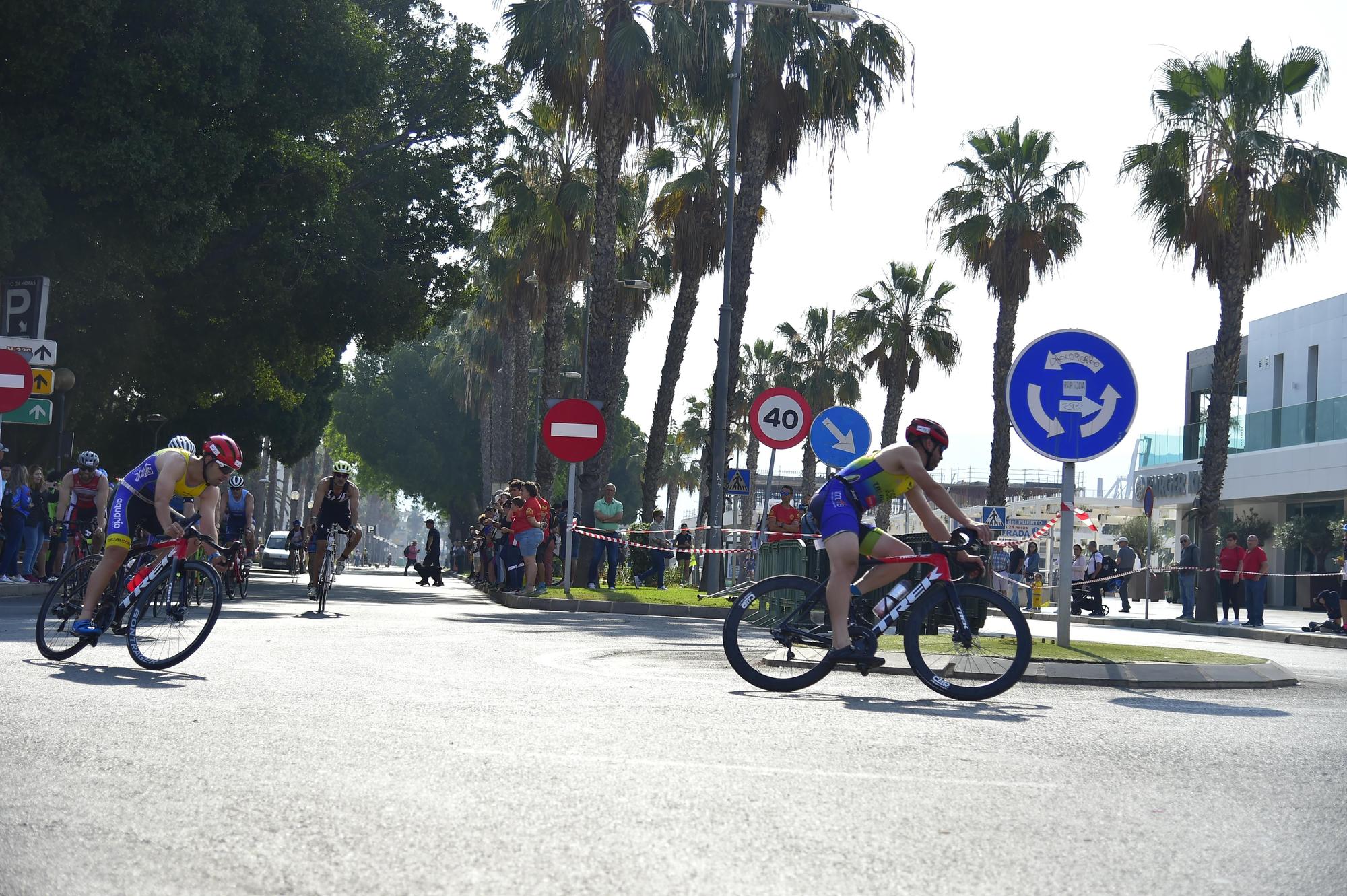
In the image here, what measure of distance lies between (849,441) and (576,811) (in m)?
12.9

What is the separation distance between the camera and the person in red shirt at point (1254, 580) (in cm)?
2692

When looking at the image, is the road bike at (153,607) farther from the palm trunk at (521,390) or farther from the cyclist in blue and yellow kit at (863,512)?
the palm trunk at (521,390)

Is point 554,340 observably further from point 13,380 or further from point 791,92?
point 13,380

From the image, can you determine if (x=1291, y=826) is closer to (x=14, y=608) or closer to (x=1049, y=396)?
(x=1049, y=396)

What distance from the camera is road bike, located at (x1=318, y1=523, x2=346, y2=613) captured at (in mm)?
16297

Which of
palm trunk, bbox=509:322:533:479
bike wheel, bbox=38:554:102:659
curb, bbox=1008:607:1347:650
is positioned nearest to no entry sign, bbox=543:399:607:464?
curb, bbox=1008:607:1347:650

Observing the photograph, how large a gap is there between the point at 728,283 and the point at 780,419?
7370mm

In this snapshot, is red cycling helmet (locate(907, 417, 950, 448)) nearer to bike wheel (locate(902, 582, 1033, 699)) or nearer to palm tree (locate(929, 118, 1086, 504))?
bike wheel (locate(902, 582, 1033, 699))

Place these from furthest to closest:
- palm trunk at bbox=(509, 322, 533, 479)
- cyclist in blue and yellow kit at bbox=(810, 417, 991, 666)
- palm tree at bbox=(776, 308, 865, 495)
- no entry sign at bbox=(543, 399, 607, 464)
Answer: palm tree at bbox=(776, 308, 865, 495) → palm trunk at bbox=(509, 322, 533, 479) → no entry sign at bbox=(543, 399, 607, 464) → cyclist in blue and yellow kit at bbox=(810, 417, 991, 666)

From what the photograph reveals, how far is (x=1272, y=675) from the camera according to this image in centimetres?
1102

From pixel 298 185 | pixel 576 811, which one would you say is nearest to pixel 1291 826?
pixel 576 811

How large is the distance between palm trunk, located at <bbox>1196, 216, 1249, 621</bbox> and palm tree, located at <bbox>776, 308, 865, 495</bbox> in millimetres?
26764

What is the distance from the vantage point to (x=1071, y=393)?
11.7 meters

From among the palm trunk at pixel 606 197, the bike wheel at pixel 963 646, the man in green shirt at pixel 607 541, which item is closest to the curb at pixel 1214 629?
the man in green shirt at pixel 607 541
